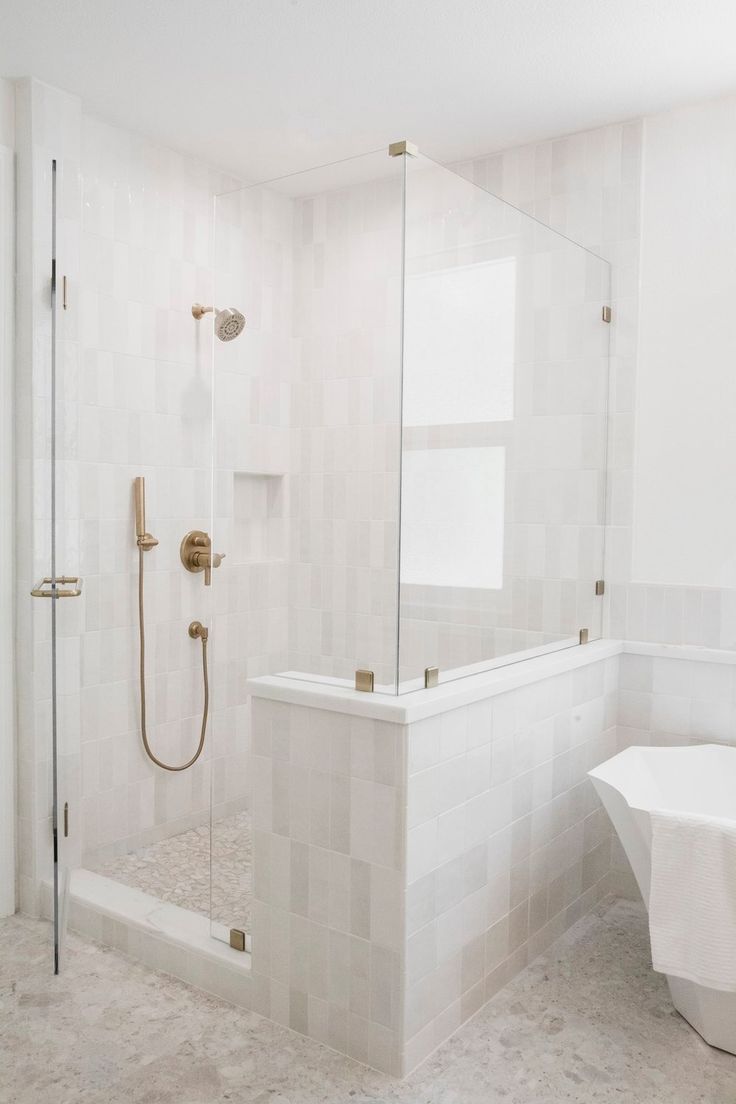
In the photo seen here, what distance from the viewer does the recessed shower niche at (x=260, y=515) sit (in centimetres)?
215

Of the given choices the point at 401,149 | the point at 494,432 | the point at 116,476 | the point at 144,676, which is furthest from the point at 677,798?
the point at 116,476

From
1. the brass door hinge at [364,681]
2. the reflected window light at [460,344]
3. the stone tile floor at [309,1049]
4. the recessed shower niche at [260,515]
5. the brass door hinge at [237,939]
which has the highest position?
the reflected window light at [460,344]

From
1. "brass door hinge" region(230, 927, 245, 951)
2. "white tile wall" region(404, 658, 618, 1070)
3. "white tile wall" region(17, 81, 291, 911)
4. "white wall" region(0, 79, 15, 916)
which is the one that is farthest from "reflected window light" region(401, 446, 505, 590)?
"white wall" region(0, 79, 15, 916)

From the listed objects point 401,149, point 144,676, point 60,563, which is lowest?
point 144,676

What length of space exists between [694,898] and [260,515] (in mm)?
1360

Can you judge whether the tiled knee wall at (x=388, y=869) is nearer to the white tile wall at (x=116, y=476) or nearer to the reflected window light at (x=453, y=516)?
the white tile wall at (x=116, y=476)

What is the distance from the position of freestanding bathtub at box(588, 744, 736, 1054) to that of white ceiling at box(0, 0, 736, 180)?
2.03m

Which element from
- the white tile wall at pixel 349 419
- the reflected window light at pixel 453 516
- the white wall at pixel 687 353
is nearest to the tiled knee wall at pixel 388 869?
the white tile wall at pixel 349 419

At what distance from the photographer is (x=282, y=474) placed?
2.14m

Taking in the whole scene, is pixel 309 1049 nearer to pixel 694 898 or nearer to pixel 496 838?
pixel 496 838

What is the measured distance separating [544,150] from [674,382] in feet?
3.28

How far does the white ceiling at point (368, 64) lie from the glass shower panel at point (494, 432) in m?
0.48

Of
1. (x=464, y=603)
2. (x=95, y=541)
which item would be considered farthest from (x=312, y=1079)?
Result: (x=95, y=541)

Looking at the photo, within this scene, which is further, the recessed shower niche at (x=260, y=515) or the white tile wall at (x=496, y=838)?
the recessed shower niche at (x=260, y=515)
